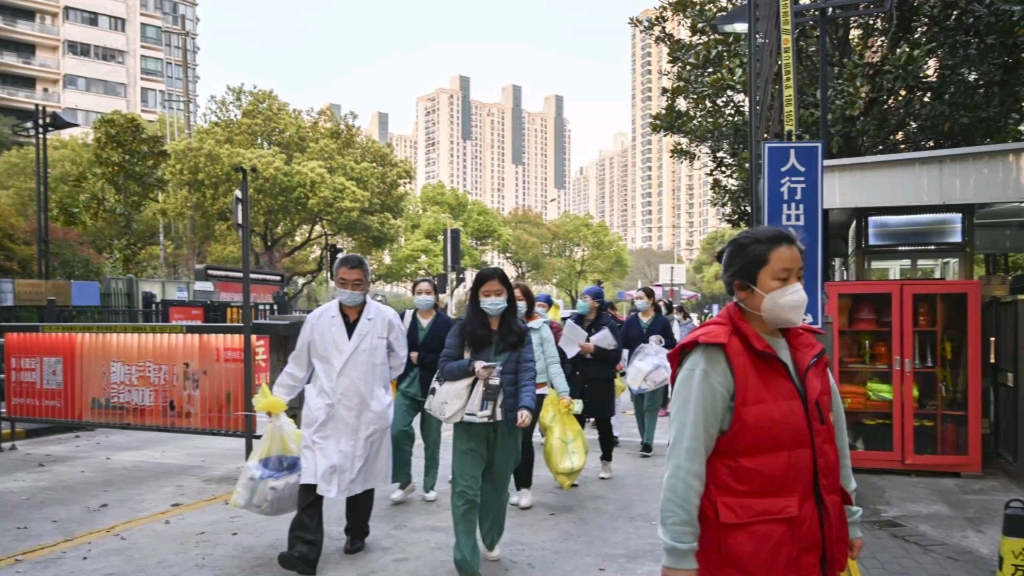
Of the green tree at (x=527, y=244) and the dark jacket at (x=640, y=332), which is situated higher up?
the green tree at (x=527, y=244)

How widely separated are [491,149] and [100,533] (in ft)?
383

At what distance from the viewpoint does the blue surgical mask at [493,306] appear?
5.16 m

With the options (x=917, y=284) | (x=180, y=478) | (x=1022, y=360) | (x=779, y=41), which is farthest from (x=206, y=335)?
(x=1022, y=360)

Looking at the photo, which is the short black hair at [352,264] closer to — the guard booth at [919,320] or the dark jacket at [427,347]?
the dark jacket at [427,347]

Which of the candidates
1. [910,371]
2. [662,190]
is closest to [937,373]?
[910,371]

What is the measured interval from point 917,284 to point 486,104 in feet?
370

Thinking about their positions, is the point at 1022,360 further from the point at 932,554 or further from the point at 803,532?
the point at 803,532

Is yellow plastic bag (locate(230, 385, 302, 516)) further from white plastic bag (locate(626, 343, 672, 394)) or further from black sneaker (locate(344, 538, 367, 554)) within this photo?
white plastic bag (locate(626, 343, 672, 394))

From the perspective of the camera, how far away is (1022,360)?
7891mm

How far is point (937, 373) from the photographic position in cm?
852

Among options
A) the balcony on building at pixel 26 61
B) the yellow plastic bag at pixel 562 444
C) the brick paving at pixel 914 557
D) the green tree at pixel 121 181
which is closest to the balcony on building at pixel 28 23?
the balcony on building at pixel 26 61

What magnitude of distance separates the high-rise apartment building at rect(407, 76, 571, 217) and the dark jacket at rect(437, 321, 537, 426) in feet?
338

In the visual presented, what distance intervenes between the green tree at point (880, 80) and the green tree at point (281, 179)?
69.0 feet

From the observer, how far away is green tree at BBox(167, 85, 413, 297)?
32.8 m
